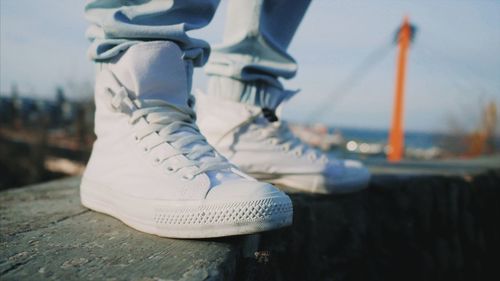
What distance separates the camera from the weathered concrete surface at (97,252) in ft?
1.91

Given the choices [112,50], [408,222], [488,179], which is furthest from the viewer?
[488,179]

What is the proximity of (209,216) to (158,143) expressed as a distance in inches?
8.4

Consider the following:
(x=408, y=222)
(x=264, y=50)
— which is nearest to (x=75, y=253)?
(x=264, y=50)

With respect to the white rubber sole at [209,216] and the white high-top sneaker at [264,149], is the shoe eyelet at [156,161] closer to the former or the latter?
the white rubber sole at [209,216]

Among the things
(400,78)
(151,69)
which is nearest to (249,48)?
(151,69)

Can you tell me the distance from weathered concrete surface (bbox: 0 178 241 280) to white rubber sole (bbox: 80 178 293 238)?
2 centimetres

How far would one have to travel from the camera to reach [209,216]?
0.72 metres

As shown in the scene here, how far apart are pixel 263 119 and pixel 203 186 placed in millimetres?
594

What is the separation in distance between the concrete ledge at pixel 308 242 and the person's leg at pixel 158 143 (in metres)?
0.06

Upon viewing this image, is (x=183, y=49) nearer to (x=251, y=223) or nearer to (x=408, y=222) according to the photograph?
(x=251, y=223)

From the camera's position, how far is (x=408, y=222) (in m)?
1.79

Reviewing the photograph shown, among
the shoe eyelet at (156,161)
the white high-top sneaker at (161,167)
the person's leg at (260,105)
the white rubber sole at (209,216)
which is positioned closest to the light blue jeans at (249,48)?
the person's leg at (260,105)

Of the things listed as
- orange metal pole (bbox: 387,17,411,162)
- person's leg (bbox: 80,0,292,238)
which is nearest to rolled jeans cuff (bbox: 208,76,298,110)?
person's leg (bbox: 80,0,292,238)

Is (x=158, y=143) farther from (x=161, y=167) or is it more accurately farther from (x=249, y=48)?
(x=249, y=48)
